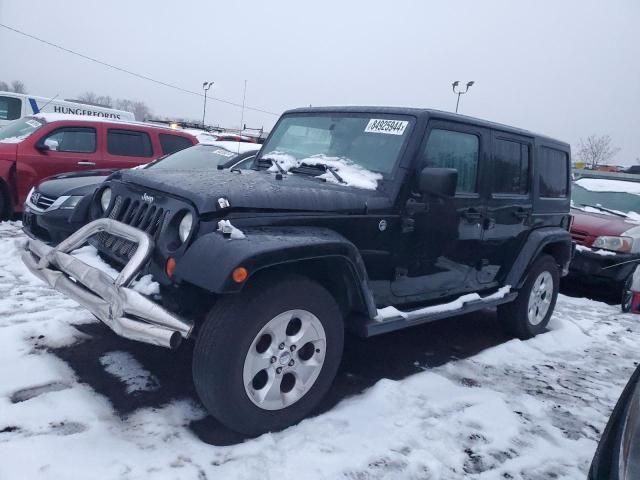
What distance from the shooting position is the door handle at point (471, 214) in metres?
4.01

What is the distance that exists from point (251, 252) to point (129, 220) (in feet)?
3.65

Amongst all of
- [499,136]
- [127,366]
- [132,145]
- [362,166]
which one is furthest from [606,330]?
[132,145]

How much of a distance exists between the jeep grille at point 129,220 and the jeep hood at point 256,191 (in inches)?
5.0

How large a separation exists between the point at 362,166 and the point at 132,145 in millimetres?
6062

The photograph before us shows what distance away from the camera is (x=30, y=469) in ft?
7.89

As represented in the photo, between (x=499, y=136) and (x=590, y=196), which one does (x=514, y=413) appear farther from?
(x=590, y=196)

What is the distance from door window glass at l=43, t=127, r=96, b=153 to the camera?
7.86 meters

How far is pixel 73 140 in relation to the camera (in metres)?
8.12


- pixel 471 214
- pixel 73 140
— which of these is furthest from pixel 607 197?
pixel 73 140

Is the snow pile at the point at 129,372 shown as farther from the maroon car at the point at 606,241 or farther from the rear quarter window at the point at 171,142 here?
the rear quarter window at the point at 171,142

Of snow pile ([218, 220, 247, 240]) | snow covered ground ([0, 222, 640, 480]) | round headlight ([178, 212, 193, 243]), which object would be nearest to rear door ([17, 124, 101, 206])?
snow covered ground ([0, 222, 640, 480])

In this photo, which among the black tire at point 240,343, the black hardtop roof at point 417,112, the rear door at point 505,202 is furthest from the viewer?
the rear door at point 505,202

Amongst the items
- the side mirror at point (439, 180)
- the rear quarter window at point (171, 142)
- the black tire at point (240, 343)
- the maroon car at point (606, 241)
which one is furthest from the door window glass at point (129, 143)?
the maroon car at point (606, 241)

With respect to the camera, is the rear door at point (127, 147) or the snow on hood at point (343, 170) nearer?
the snow on hood at point (343, 170)
